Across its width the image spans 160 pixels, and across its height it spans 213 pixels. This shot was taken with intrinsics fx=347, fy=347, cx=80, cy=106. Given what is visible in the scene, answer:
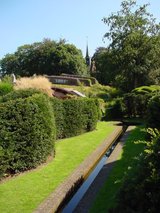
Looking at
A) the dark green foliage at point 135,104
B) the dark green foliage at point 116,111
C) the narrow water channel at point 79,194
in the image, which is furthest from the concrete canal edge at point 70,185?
Result: the dark green foliage at point 116,111

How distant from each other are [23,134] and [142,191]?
7.20m

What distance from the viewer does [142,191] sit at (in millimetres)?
4176

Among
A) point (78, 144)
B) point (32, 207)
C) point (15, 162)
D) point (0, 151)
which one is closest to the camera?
point (32, 207)

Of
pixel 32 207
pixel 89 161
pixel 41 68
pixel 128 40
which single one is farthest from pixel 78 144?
pixel 41 68

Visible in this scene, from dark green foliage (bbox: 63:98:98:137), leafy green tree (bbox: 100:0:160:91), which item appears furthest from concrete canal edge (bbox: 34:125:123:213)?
leafy green tree (bbox: 100:0:160:91)

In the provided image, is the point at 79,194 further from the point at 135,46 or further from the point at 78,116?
the point at 135,46

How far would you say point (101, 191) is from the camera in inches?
352

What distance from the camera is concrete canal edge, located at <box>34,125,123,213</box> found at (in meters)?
7.94

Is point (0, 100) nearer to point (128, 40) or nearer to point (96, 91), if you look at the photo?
point (128, 40)

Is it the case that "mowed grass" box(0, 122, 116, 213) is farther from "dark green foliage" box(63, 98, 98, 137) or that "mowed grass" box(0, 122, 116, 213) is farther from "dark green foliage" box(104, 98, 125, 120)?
"dark green foliage" box(104, 98, 125, 120)

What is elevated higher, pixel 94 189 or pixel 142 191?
pixel 142 191

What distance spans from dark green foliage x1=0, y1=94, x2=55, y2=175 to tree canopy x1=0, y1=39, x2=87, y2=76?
190 ft

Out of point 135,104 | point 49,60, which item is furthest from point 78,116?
point 49,60

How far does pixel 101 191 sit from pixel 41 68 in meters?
63.9
